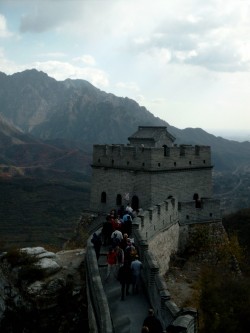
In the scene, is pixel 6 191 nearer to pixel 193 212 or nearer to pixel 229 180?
pixel 229 180

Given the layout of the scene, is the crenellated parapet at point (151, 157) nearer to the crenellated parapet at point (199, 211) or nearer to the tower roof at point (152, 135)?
the tower roof at point (152, 135)

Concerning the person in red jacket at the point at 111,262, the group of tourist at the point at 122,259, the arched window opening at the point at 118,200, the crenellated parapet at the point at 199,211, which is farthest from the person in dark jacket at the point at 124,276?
the arched window opening at the point at 118,200

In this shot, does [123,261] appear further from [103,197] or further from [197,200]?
[197,200]

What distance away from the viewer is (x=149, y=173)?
24.4 metres

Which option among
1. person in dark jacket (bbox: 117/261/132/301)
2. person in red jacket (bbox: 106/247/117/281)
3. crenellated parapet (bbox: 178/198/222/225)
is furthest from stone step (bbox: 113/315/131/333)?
crenellated parapet (bbox: 178/198/222/225)

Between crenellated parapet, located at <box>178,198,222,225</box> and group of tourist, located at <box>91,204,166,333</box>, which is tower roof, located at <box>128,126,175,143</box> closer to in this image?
crenellated parapet, located at <box>178,198,222,225</box>

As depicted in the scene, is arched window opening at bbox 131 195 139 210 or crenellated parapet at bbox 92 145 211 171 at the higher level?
crenellated parapet at bbox 92 145 211 171

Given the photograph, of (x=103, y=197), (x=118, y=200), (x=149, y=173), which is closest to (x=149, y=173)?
(x=149, y=173)

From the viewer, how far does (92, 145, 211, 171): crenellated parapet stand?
80.7 ft

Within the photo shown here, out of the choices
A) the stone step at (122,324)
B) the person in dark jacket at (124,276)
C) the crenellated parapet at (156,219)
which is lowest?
the stone step at (122,324)

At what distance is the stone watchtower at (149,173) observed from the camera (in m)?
24.6

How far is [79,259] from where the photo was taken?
18812 millimetres

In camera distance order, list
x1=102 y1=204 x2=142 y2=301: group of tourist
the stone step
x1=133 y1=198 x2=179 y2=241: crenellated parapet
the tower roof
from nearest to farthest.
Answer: the stone step < x1=102 y1=204 x2=142 y2=301: group of tourist < x1=133 y1=198 x2=179 y2=241: crenellated parapet < the tower roof

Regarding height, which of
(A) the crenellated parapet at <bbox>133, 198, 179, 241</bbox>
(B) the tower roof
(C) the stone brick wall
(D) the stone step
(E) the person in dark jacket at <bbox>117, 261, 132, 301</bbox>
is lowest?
(D) the stone step
